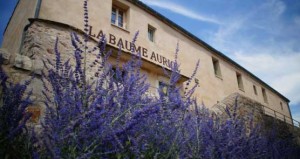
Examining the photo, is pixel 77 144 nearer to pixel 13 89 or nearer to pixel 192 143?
pixel 13 89

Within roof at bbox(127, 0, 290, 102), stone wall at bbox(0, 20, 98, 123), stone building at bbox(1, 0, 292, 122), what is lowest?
stone wall at bbox(0, 20, 98, 123)

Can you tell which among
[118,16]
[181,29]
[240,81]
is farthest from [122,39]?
[240,81]

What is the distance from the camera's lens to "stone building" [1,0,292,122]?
15.8 feet

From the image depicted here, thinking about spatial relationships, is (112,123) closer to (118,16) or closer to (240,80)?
(118,16)

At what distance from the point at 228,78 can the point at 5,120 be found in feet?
44.5

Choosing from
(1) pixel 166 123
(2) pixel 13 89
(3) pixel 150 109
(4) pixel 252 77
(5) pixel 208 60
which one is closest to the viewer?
(3) pixel 150 109

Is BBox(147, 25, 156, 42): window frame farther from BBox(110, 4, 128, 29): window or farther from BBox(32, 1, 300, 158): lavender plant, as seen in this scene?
BBox(32, 1, 300, 158): lavender plant

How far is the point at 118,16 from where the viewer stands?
8750mm

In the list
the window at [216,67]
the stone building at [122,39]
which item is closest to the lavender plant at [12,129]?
the stone building at [122,39]

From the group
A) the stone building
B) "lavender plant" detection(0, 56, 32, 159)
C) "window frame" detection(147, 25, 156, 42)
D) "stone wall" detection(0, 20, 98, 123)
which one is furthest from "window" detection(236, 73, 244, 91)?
"lavender plant" detection(0, 56, 32, 159)

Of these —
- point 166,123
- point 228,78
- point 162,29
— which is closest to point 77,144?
point 166,123

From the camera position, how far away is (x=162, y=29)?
10.1 metres

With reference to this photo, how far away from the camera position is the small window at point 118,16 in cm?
850

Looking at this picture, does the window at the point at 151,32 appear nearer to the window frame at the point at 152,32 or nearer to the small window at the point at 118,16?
the window frame at the point at 152,32
